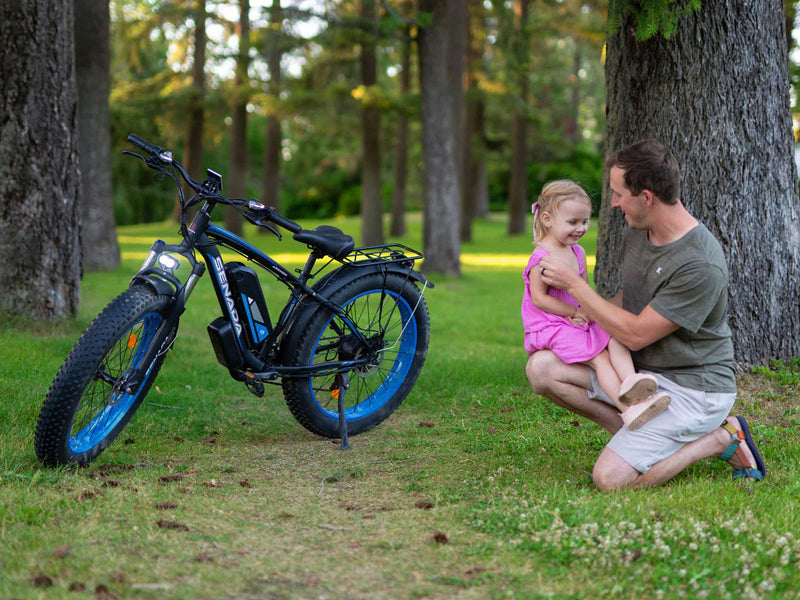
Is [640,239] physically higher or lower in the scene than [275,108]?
lower

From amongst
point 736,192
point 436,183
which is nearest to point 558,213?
point 736,192

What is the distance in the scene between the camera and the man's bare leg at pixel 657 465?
405 centimetres

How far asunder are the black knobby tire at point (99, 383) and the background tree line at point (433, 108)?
246cm

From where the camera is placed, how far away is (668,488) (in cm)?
409

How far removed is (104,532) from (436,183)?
13.1m

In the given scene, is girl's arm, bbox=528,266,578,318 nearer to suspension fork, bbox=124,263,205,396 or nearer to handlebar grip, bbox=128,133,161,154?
suspension fork, bbox=124,263,205,396

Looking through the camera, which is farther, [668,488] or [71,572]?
[668,488]

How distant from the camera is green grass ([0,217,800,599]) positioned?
10.2 ft

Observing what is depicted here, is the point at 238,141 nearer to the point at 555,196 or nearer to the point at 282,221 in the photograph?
the point at 282,221

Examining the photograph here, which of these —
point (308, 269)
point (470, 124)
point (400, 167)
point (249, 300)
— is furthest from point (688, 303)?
point (470, 124)

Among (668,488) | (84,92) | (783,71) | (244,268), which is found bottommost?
(668,488)

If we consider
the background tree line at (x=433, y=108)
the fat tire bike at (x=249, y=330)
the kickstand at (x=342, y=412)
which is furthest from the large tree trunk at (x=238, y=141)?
the kickstand at (x=342, y=412)

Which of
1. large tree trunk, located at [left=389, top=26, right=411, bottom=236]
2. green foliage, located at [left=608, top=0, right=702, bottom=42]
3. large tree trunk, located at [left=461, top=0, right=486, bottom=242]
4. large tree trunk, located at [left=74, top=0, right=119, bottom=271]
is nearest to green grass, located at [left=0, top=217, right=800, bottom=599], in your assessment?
green foliage, located at [left=608, top=0, right=702, bottom=42]

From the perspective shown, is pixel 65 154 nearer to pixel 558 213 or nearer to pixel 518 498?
pixel 558 213
